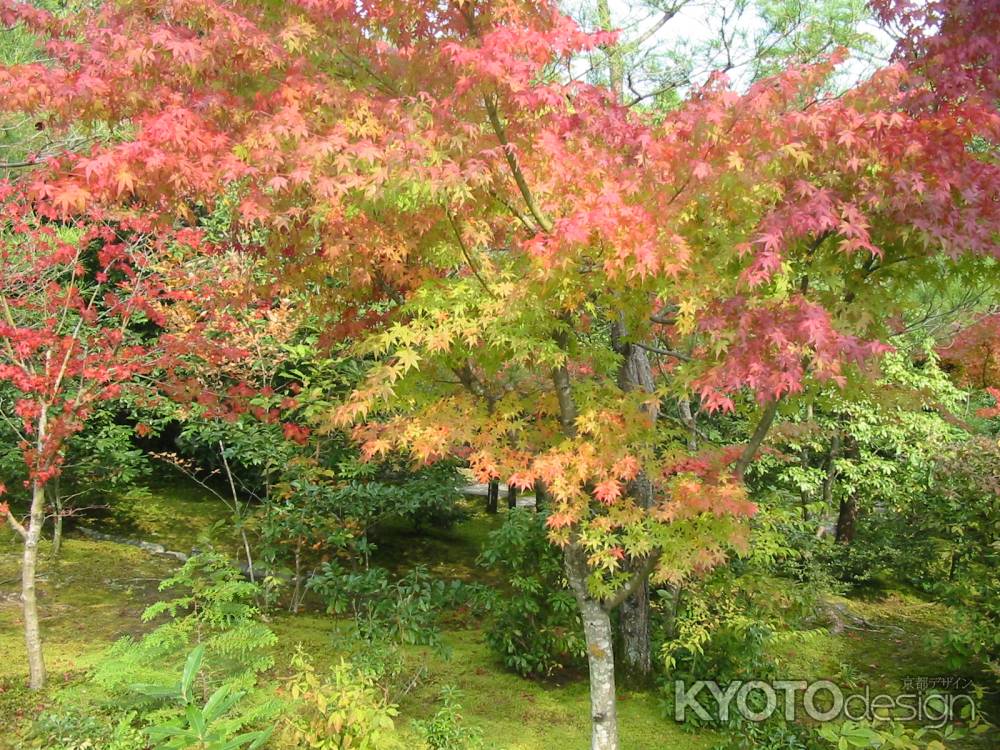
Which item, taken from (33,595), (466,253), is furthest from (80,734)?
(466,253)

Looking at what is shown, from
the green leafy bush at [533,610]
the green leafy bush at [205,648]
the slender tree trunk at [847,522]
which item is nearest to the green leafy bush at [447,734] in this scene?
the green leafy bush at [205,648]

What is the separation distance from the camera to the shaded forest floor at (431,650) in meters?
5.16

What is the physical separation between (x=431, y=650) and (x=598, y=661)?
231 centimetres

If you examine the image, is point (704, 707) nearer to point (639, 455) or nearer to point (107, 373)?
point (639, 455)

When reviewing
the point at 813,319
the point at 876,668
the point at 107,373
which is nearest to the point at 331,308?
the point at 107,373

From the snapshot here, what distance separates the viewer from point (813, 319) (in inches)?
120

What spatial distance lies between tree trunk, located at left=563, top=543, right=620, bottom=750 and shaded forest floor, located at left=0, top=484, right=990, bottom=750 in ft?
2.24

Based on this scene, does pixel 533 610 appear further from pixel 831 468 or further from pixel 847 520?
pixel 847 520

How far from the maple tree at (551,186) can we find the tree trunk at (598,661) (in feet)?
0.87

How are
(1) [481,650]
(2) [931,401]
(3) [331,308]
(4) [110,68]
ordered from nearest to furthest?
(4) [110,68]
(2) [931,401]
(3) [331,308]
(1) [481,650]

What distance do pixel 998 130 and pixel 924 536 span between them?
6.04 metres

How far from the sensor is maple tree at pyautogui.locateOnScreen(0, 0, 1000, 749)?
3178mm

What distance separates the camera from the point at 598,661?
174 inches

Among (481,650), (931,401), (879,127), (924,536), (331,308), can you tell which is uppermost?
(879,127)
